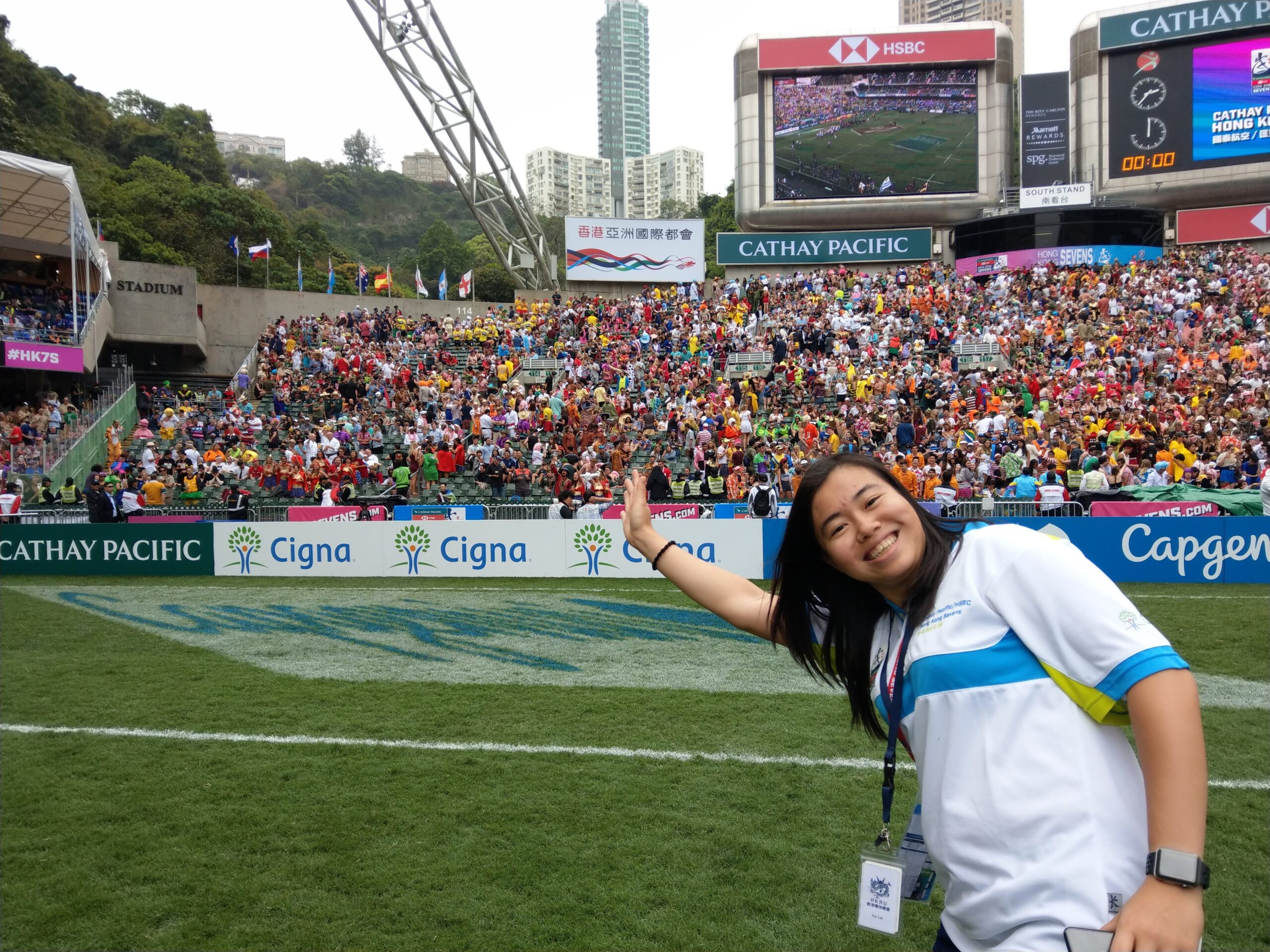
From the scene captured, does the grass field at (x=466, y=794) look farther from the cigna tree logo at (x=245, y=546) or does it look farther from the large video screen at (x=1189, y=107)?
the large video screen at (x=1189, y=107)

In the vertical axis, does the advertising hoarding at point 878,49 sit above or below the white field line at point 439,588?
above

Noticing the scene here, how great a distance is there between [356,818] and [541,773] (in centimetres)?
125

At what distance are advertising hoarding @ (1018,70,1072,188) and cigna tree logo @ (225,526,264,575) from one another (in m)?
31.5

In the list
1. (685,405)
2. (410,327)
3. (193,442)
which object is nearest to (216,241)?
(410,327)

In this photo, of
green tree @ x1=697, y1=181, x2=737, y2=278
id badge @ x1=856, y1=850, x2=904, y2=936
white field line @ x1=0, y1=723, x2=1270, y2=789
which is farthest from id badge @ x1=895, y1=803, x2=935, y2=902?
green tree @ x1=697, y1=181, x2=737, y2=278

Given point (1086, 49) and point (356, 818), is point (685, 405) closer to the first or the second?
point (356, 818)

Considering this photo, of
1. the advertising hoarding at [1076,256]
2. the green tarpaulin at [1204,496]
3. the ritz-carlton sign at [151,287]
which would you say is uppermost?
the advertising hoarding at [1076,256]

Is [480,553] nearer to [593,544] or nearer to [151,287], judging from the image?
[593,544]

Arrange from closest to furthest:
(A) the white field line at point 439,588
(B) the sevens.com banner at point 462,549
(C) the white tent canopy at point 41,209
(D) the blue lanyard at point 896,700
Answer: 1. (D) the blue lanyard at point 896,700
2. (A) the white field line at point 439,588
3. (B) the sevens.com banner at point 462,549
4. (C) the white tent canopy at point 41,209

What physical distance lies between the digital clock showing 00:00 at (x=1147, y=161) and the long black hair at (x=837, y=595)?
135 feet

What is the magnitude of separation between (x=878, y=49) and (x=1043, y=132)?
7.38 metres

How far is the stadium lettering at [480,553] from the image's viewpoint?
1636 cm

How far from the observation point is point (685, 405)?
26.5 metres

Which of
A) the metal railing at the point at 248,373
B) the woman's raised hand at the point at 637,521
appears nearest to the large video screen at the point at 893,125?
the metal railing at the point at 248,373
